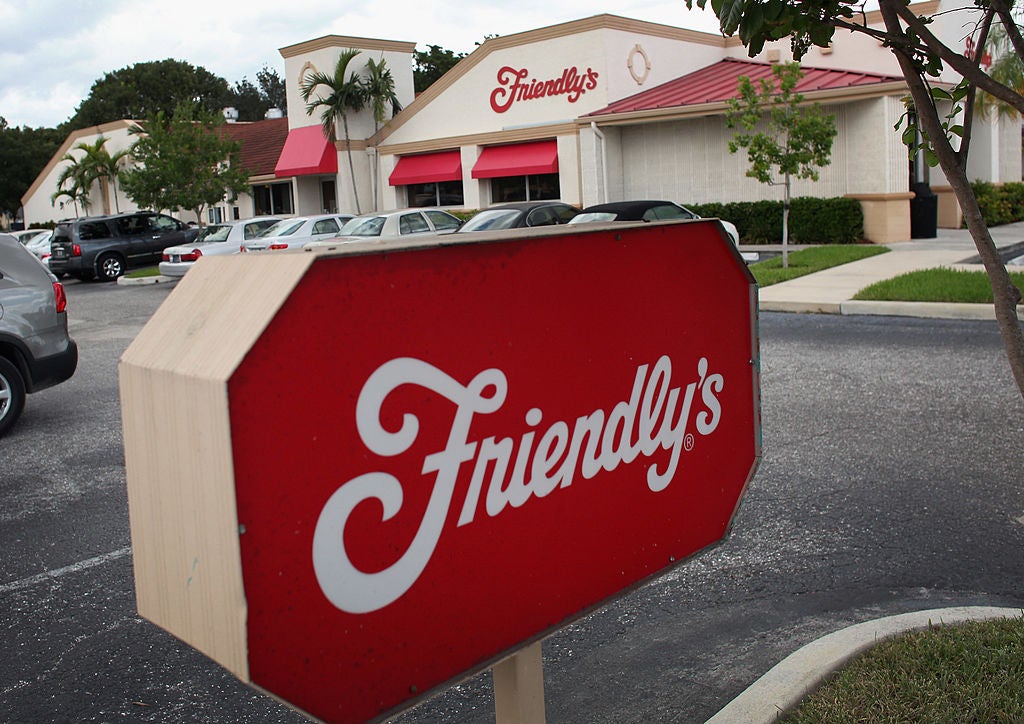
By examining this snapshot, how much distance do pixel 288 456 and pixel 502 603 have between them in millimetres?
685

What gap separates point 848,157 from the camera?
80.2 feet

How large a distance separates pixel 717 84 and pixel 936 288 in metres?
16.1

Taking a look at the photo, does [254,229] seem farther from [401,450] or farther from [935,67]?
[401,450]

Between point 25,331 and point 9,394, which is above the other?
point 25,331

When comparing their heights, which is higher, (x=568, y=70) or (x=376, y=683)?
(x=568, y=70)

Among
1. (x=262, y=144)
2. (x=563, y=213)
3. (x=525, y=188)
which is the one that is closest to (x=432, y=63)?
(x=262, y=144)

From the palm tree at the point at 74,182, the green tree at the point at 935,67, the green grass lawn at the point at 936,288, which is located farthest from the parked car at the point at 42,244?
the green tree at the point at 935,67

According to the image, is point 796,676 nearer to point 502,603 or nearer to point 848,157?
point 502,603

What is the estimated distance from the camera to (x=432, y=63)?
62312 mm

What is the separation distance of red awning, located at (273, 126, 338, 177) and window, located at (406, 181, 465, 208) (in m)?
2.93

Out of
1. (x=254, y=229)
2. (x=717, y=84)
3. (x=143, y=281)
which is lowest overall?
(x=143, y=281)

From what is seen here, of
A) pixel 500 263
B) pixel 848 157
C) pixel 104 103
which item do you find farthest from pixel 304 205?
pixel 104 103

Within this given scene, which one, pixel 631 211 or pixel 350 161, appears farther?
pixel 350 161

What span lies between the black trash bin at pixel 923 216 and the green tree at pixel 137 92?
2522 inches
